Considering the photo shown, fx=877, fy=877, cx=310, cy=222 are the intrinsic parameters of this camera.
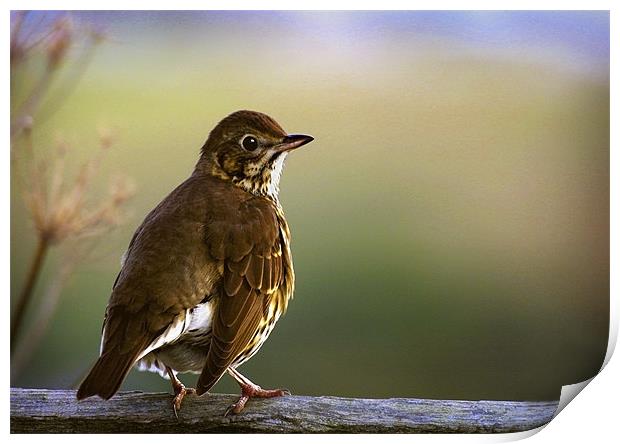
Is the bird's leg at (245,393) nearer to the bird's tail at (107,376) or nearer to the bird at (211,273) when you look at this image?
the bird at (211,273)

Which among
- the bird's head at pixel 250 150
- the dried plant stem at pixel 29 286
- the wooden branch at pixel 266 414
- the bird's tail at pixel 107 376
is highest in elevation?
the bird's head at pixel 250 150

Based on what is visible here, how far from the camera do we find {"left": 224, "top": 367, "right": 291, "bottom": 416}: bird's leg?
2.23 meters

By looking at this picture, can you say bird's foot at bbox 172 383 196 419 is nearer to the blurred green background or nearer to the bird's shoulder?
the blurred green background

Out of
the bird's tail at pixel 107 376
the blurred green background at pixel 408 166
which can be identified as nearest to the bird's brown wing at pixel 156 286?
the bird's tail at pixel 107 376

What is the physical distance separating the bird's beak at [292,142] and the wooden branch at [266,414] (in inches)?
25.1

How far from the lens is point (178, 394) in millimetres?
2227

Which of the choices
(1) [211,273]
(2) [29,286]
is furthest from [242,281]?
(2) [29,286]

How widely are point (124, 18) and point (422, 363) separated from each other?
47.1 inches

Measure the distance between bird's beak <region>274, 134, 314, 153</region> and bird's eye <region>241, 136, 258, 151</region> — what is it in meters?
0.06

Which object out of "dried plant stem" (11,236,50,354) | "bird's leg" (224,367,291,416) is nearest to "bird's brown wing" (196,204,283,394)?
"bird's leg" (224,367,291,416)

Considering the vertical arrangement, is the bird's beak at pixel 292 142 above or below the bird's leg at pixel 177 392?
above

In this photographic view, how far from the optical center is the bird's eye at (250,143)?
2232 mm

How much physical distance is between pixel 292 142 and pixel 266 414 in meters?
0.70

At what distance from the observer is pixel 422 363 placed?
229 cm
